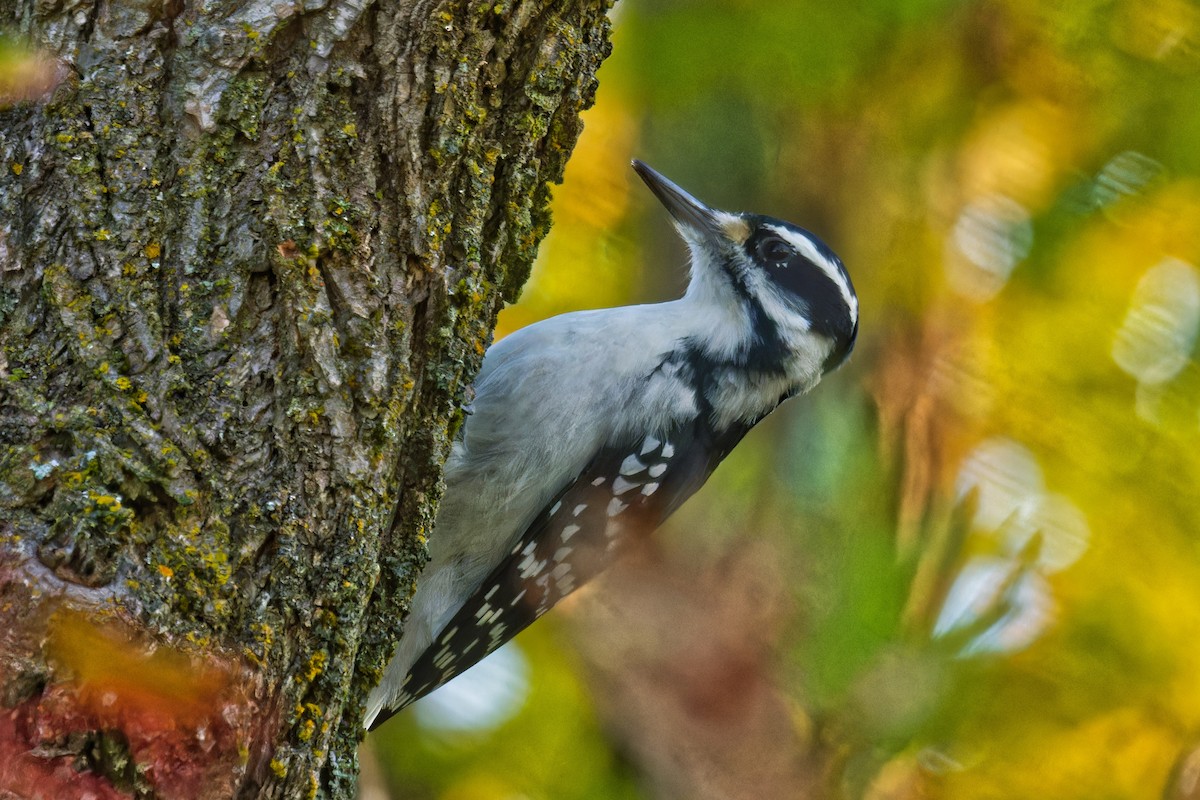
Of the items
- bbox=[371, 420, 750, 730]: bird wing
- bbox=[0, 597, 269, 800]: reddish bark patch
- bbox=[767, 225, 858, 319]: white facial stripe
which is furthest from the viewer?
bbox=[767, 225, 858, 319]: white facial stripe

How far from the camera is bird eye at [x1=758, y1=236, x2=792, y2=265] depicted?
3.84 metres

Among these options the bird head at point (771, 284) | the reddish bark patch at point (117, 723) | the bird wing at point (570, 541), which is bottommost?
the bird wing at point (570, 541)

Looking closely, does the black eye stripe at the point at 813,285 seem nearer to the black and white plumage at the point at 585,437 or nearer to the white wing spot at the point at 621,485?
the black and white plumage at the point at 585,437

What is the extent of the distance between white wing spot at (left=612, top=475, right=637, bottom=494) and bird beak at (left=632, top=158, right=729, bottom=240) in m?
0.95

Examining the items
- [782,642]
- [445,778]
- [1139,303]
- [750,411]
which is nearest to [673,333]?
[750,411]

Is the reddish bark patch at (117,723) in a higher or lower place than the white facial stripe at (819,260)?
higher

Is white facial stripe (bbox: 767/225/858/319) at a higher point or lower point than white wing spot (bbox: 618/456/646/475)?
higher

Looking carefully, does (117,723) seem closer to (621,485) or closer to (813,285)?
(621,485)

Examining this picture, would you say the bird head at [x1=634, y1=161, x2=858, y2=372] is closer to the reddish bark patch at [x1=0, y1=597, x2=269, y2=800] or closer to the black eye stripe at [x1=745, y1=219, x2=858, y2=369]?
the black eye stripe at [x1=745, y1=219, x2=858, y2=369]

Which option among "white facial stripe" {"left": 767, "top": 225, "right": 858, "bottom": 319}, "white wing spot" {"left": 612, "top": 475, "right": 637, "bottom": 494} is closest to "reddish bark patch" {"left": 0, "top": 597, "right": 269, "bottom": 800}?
"white wing spot" {"left": 612, "top": 475, "right": 637, "bottom": 494}

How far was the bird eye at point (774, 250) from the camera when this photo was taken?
3842 mm

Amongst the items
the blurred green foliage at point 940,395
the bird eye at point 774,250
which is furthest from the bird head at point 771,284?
the blurred green foliage at point 940,395

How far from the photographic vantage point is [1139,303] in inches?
132

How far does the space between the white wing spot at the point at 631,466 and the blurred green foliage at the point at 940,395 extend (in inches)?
14.1
